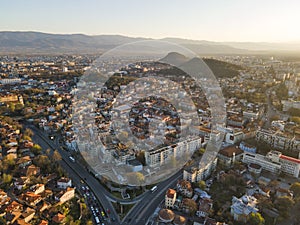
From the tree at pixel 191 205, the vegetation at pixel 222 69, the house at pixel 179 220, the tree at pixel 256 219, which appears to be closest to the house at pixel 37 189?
the house at pixel 179 220

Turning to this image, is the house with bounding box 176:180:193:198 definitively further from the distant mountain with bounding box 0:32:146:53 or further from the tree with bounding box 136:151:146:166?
the distant mountain with bounding box 0:32:146:53

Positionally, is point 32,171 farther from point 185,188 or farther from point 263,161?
point 263,161

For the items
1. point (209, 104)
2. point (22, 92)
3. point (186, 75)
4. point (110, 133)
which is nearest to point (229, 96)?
point (209, 104)

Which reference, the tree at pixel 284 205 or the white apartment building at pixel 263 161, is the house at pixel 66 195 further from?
the white apartment building at pixel 263 161

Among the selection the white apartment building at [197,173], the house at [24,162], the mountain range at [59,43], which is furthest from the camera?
the mountain range at [59,43]

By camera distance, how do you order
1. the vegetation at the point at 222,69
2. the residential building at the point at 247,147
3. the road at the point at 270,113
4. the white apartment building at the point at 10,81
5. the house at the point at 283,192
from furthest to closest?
the vegetation at the point at 222,69
the white apartment building at the point at 10,81
the road at the point at 270,113
the residential building at the point at 247,147
the house at the point at 283,192

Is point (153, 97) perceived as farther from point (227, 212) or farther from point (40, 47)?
point (40, 47)
